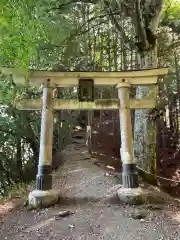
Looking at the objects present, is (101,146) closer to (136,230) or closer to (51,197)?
(51,197)

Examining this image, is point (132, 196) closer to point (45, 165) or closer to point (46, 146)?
point (45, 165)

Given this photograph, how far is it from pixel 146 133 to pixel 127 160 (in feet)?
5.52

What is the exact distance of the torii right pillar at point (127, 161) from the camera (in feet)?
17.3

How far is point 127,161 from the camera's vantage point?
562 cm

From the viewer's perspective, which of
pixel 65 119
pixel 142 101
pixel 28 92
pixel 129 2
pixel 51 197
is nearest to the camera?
pixel 51 197

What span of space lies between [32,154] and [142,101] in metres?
6.01

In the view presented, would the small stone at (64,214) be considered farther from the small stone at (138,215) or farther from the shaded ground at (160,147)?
the shaded ground at (160,147)

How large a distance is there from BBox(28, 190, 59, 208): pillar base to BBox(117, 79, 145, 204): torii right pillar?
120cm

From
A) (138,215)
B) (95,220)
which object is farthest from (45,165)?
(138,215)

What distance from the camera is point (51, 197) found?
5.31 meters

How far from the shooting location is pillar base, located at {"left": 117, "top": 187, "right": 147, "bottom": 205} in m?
5.23

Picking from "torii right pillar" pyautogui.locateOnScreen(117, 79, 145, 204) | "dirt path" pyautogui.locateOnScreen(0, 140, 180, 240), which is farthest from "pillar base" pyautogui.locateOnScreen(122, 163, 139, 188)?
"dirt path" pyautogui.locateOnScreen(0, 140, 180, 240)

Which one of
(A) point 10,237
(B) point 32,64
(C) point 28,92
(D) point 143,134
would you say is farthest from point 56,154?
(A) point 10,237

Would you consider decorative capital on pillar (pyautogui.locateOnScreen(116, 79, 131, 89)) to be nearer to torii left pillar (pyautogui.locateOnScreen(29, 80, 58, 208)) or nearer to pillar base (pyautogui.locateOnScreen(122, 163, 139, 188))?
torii left pillar (pyautogui.locateOnScreen(29, 80, 58, 208))
